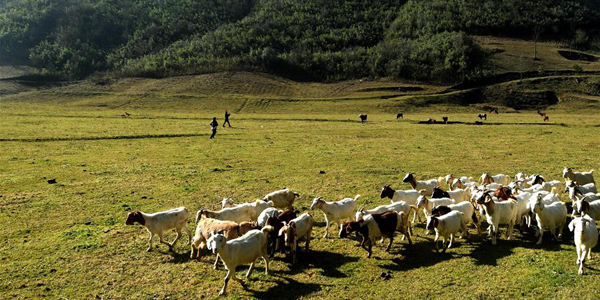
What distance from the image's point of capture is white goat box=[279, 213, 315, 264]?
1179 cm

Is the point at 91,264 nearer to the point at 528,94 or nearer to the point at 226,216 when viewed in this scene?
the point at 226,216

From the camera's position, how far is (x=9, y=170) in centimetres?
2422

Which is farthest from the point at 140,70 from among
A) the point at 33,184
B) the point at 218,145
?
the point at 33,184

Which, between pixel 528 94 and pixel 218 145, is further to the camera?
pixel 528 94

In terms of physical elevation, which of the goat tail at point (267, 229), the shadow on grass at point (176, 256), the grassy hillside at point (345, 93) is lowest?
the shadow on grass at point (176, 256)

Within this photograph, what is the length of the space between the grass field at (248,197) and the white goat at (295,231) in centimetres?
56

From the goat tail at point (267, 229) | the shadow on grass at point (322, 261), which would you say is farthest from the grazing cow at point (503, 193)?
the goat tail at point (267, 229)

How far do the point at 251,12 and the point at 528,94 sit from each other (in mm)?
133760

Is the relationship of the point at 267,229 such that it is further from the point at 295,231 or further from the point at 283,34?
the point at 283,34

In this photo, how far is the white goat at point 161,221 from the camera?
13.2 m

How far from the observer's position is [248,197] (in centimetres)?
1855

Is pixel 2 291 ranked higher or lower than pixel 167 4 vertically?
lower

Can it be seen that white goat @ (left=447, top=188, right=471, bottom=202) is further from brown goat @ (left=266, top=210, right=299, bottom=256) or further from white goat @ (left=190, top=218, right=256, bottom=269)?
white goat @ (left=190, top=218, right=256, bottom=269)

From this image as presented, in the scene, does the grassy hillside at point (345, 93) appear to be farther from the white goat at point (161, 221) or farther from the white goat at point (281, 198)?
the white goat at point (161, 221)
